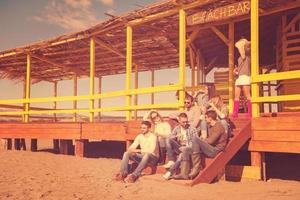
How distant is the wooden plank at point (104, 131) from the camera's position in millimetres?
10438

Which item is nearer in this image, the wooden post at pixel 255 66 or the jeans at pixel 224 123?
the jeans at pixel 224 123

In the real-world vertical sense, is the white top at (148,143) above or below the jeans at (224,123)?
below

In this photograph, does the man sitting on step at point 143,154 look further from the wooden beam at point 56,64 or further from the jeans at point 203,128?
the wooden beam at point 56,64

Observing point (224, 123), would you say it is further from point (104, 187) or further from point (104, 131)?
point (104, 131)

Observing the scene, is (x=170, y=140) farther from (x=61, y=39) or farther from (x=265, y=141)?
(x=61, y=39)

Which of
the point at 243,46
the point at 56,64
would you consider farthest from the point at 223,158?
the point at 56,64

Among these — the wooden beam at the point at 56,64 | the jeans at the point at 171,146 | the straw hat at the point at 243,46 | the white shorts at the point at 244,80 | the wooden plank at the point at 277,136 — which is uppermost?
the wooden beam at the point at 56,64

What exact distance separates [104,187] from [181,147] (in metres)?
1.63

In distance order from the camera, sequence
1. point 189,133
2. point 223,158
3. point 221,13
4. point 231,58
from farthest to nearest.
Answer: point 231,58
point 221,13
point 189,133
point 223,158

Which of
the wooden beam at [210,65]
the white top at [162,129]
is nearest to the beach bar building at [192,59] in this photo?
the wooden beam at [210,65]

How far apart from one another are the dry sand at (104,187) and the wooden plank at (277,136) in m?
0.84

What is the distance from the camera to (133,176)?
7.46 m

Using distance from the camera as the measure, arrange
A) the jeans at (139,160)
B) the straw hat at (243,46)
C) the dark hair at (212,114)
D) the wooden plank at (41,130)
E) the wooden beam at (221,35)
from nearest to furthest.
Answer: the dark hair at (212,114) → the jeans at (139,160) → the straw hat at (243,46) → the wooden beam at (221,35) → the wooden plank at (41,130)

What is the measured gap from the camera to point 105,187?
689cm
